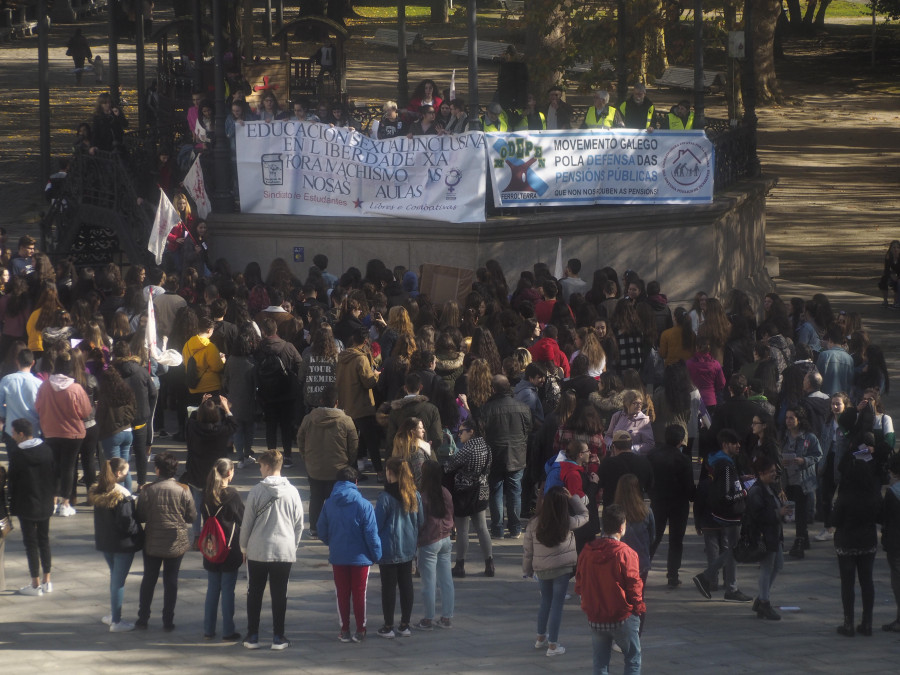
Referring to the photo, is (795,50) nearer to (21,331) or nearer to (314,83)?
(314,83)

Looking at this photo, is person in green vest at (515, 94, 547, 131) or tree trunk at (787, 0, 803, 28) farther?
tree trunk at (787, 0, 803, 28)

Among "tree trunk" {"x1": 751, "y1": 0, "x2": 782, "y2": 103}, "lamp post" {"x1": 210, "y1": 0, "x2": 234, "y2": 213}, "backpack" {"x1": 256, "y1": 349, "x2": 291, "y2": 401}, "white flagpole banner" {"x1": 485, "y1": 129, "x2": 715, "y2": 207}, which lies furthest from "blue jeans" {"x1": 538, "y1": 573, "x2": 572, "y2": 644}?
"tree trunk" {"x1": 751, "y1": 0, "x2": 782, "y2": 103}

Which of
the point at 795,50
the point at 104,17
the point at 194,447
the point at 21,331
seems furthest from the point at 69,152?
the point at 795,50

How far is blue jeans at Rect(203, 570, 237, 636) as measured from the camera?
9312 mm

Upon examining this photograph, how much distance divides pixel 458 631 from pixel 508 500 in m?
2.15

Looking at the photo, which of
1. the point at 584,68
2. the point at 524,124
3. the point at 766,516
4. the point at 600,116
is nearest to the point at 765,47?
the point at 584,68

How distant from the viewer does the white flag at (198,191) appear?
17688mm

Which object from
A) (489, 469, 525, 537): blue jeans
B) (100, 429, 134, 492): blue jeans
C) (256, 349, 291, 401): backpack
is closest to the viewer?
(489, 469, 525, 537): blue jeans

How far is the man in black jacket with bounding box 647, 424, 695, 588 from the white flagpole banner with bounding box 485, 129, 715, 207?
759 cm

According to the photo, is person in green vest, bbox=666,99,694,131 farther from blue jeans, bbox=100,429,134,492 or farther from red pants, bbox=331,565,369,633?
red pants, bbox=331,565,369,633

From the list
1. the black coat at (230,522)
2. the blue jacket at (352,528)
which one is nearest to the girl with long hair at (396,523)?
the blue jacket at (352,528)

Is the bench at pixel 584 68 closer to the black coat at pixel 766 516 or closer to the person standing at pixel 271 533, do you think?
the black coat at pixel 766 516

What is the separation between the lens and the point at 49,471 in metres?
10.2

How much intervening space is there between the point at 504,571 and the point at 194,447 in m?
2.67
